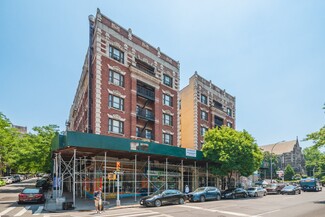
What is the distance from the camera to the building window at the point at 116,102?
29.7 meters

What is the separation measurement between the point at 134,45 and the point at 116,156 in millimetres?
13869

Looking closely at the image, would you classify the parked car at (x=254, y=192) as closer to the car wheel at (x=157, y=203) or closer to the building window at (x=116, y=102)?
the car wheel at (x=157, y=203)

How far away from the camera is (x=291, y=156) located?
111 meters

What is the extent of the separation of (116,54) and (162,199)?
17081 mm

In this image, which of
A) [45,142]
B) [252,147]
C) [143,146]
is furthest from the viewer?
[45,142]

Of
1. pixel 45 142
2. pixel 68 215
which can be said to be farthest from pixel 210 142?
pixel 45 142

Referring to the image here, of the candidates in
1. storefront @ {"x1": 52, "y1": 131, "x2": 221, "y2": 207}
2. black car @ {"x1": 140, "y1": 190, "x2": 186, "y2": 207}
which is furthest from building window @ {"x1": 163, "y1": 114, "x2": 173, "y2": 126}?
black car @ {"x1": 140, "y1": 190, "x2": 186, "y2": 207}

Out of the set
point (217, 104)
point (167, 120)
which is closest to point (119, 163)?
point (167, 120)

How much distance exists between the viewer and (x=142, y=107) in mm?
34031

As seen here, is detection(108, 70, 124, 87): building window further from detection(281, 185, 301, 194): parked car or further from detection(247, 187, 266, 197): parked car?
detection(281, 185, 301, 194): parked car

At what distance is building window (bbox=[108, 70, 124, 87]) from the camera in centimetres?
3020

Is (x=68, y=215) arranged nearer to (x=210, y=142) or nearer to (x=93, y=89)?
(x=93, y=89)

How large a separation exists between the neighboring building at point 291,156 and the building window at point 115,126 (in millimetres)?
98662

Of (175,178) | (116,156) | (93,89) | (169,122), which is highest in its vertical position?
(93,89)
